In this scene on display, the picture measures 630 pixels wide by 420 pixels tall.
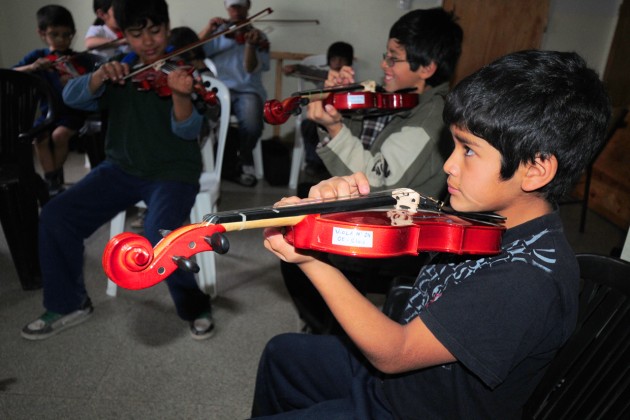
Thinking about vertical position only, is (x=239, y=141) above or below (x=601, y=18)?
below

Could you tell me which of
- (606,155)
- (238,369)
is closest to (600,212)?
(606,155)

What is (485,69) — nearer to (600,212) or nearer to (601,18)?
(600,212)

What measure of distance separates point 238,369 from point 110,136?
106 cm

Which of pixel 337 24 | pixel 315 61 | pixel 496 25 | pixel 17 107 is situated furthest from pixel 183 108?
pixel 496 25

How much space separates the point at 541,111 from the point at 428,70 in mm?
1013

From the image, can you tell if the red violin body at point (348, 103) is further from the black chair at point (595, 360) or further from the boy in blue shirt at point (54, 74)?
the boy in blue shirt at point (54, 74)

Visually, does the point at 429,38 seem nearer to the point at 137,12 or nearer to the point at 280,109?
the point at 280,109

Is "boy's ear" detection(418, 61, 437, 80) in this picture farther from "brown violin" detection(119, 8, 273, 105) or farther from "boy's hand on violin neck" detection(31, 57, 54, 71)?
"boy's hand on violin neck" detection(31, 57, 54, 71)

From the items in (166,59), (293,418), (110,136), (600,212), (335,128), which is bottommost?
(600,212)

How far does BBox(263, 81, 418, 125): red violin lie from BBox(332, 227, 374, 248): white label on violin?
1.13 m

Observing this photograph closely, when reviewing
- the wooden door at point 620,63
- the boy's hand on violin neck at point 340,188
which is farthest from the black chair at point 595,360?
the wooden door at point 620,63

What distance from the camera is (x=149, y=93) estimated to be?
1.96m

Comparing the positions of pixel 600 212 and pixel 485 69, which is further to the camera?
pixel 600 212

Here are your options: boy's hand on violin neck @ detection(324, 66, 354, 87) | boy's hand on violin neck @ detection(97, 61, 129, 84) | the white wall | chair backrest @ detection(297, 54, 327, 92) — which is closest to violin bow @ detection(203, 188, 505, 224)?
boy's hand on violin neck @ detection(324, 66, 354, 87)
